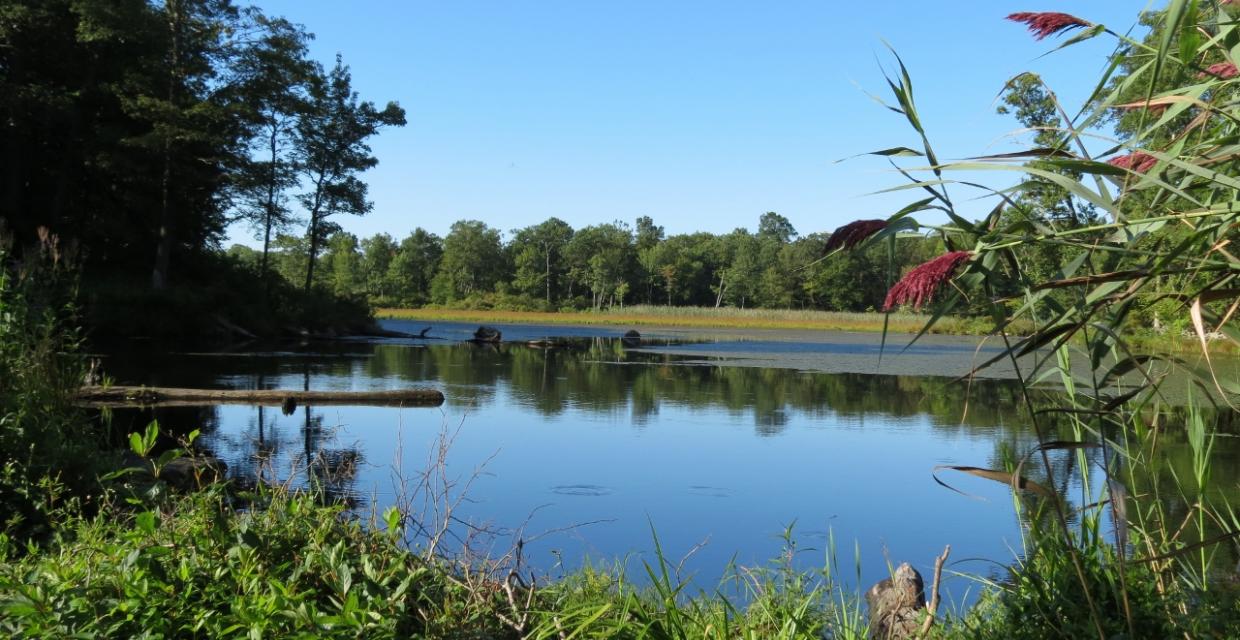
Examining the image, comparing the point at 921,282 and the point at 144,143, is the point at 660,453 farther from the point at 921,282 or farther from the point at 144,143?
the point at 144,143

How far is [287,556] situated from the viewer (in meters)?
2.88

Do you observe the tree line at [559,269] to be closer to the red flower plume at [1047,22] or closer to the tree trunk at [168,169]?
the tree trunk at [168,169]

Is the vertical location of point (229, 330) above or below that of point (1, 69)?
below

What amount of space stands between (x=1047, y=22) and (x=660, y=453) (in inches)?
301

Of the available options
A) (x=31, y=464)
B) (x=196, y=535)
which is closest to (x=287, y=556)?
(x=196, y=535)

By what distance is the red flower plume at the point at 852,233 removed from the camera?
5.39 ft

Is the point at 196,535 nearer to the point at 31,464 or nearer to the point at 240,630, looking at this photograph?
the point at 240,630

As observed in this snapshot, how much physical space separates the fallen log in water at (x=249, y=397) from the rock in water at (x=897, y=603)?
802cm

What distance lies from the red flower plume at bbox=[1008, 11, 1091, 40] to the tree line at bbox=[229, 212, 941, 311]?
75.4 m

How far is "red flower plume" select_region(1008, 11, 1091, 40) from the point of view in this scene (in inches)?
73.7

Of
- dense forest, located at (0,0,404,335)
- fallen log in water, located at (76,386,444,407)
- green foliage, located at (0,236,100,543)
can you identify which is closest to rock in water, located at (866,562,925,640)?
green foliage, located at (0,236,100,543)

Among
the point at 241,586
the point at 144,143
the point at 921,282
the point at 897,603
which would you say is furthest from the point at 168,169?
the point at 921,282

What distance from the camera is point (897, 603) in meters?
3.79

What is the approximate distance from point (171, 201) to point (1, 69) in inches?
194
